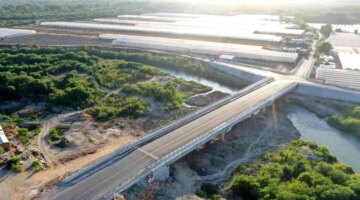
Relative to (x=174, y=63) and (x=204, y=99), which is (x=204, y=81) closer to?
(x=174, y=63)

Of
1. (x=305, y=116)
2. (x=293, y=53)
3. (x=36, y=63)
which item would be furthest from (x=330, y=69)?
(x=36, y=63)

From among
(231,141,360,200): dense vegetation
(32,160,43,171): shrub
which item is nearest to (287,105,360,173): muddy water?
(231,141,360,200): dense vegetation

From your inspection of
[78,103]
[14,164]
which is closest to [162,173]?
[14,164]

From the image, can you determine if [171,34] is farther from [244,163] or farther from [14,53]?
[244,163]

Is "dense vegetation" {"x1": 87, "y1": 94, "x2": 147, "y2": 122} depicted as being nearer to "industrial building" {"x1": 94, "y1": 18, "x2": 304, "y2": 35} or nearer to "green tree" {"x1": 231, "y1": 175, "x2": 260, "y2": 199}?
"green tree" {"x1": 231, "y1": 175, "x2": 260, "y2": 199}

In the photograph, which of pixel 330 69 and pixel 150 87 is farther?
pixel 330 69

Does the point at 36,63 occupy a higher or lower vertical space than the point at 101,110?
higher

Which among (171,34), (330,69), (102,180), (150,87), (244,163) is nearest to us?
(102,180)
